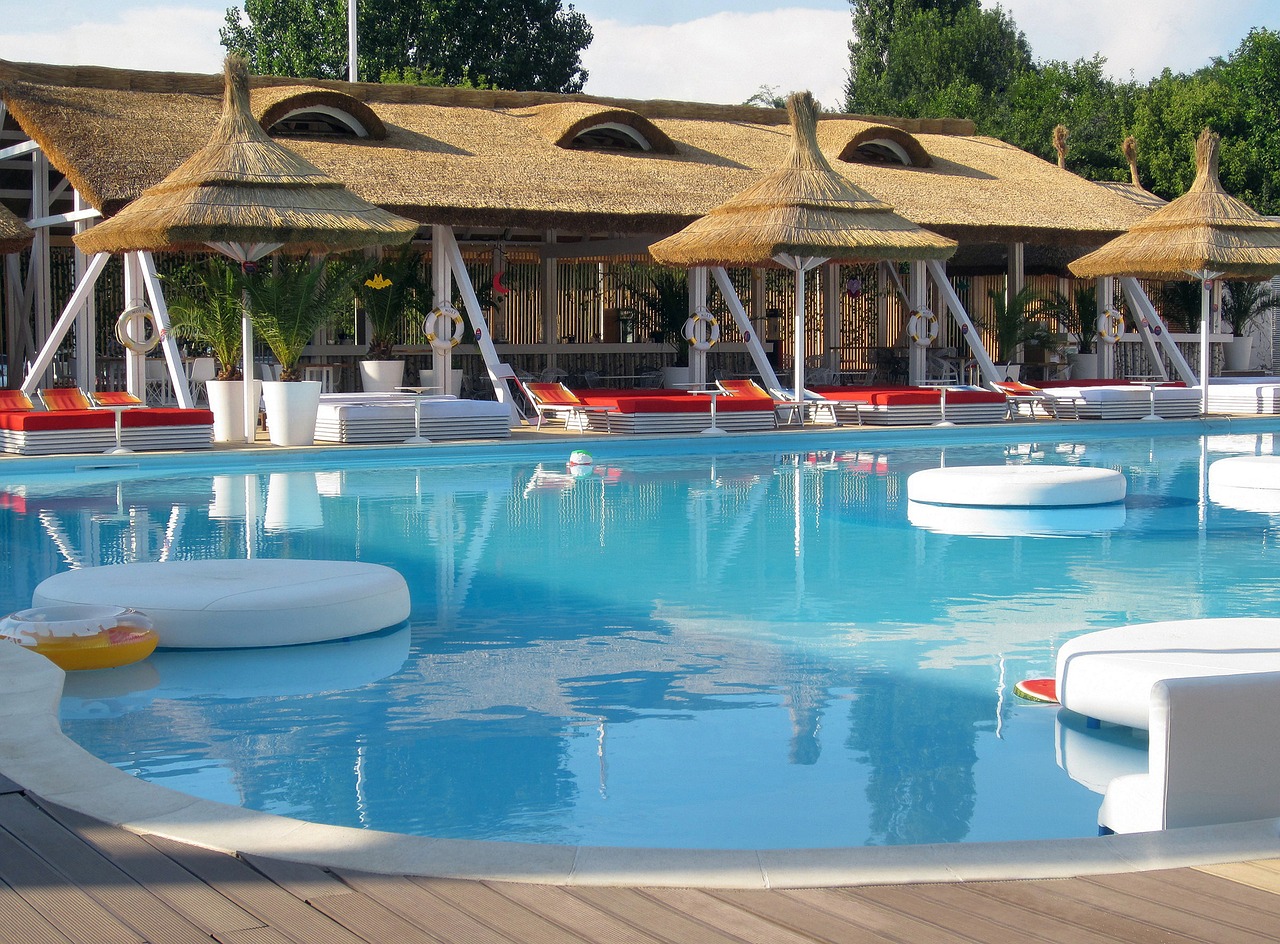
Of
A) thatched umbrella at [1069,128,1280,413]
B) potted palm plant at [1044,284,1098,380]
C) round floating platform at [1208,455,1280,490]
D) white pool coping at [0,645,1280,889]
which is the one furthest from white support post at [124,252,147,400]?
potted palm plant at [1044,284,1098,380]

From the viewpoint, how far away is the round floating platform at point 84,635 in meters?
5.33

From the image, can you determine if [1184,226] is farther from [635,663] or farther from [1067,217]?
[635,663]

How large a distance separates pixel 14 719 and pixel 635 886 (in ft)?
6.16

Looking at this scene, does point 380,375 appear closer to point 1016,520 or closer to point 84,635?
point 1016,520

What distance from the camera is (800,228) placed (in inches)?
599

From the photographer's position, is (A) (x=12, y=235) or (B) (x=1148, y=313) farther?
(B) (x=1148, y=313)

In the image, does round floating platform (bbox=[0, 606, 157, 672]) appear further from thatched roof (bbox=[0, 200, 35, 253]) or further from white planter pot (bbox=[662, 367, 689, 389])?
white planter pot (bbox=[662, 367, 689, 389])

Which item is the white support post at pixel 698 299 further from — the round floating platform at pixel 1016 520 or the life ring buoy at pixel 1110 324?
the round floating platform at pixel 1016 520

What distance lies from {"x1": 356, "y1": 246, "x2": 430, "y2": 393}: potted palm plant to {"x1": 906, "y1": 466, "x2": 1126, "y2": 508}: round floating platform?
715cm

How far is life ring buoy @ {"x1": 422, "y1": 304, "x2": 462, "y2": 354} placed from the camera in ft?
50.9

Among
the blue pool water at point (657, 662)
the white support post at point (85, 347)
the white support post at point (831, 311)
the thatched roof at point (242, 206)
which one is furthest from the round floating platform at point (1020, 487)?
the white support post at point (831, 311)

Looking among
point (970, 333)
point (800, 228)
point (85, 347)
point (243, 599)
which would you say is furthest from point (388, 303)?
point (243, 599)

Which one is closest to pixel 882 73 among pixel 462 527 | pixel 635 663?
Result: pixel 462 527

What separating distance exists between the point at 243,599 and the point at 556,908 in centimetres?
342
